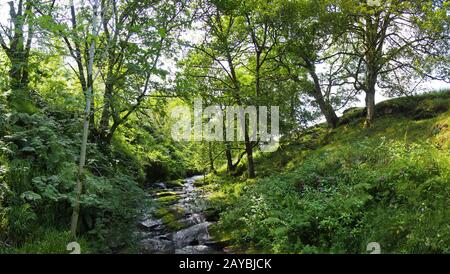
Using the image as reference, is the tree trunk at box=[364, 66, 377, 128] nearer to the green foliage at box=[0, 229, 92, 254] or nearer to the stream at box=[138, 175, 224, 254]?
the stream at box=[138, 175, 224, 254]

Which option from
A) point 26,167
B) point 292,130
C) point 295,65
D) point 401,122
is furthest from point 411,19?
point 26,167

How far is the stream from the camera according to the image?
8742 mm

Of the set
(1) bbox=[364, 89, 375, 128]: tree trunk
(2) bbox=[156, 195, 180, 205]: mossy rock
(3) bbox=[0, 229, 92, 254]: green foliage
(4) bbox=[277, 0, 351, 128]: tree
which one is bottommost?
(2) bbox=[156, 195, 180, 205]: mossy rock

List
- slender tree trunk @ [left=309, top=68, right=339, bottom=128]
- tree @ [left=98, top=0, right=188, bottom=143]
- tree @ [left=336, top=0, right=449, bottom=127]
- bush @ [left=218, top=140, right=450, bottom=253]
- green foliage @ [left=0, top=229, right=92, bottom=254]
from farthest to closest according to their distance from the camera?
slender tree trunk @ [left=309, top=68, right=339, bottom=128], tree @ [left=336, top=0, right=449, bottom=127], tree @ [left=98, top=0, right=188, bottom=143], bush @ [left=218, top=140, right=450, bottom=253], green foliage @ [left=0, top=229, right=92, bottom=254]

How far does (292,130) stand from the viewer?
52.5 ft

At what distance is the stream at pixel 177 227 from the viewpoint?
8742mm

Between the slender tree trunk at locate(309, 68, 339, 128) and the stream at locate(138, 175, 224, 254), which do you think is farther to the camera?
the slender tree trunk at locate(309, 68, 339, 128)

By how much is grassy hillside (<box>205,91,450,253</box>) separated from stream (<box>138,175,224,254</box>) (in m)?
0.58

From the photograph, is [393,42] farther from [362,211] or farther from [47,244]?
[47,244]

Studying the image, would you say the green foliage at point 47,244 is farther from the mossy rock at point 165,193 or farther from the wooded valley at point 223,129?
the mossy rock at point 165,193

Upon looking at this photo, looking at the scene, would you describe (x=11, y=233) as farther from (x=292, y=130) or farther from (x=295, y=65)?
(x=295, y=65)

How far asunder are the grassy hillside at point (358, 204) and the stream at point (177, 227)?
0.58m

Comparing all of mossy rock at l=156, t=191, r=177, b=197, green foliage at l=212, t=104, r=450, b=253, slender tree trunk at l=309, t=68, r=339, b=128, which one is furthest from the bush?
slender tree trunk at l=309, t=68, r=339, b=128

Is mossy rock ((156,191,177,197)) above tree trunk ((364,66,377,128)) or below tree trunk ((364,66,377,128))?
below
